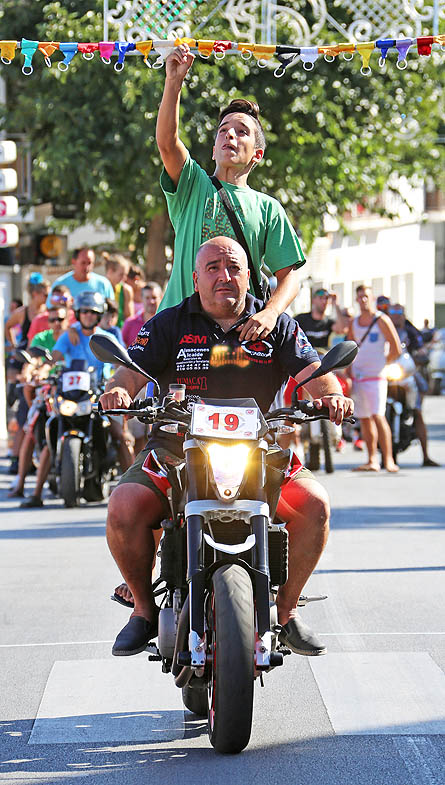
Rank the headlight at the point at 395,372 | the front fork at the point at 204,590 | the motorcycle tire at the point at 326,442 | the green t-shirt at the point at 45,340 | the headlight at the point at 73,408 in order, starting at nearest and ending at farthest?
the front fork at the point at 204,590 < the headlight at the point at 73,408 < the green t-shirt at the point at 45,340 < the motorcycle tire at the point at 326,442 < the headlight at the point at 395,372

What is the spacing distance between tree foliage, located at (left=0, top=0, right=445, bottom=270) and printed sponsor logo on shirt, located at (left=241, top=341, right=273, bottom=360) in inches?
625

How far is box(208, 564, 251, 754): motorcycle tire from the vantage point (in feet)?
16.7

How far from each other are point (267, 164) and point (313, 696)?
18.5 m

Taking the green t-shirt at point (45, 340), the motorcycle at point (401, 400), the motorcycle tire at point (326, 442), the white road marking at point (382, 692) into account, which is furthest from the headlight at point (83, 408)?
the white road marking at point (382, 692)

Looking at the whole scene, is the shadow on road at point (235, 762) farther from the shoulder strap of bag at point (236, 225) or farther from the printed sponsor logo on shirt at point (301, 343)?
the shoulder strap of bag at point (236, 225)

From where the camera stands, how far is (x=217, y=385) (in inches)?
234

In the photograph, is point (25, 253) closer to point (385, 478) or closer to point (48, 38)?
point (48, 38)

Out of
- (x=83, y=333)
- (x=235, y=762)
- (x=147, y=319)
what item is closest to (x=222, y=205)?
A: (x=235, y=762)

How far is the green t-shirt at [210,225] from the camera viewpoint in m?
6.66

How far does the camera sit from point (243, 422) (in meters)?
5.48

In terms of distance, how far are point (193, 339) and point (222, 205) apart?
882 millimetres

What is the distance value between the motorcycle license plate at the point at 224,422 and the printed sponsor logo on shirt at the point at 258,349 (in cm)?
51

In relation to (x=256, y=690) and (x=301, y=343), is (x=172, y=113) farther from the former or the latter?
(x=256, y=690)

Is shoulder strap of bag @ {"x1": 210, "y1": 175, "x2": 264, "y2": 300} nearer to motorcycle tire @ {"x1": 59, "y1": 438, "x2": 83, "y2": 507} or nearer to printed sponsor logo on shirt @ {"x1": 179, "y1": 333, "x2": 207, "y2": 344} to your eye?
printed sponsor logo on shirt @ {"x1": 179, "y1": 333, "x2": 207, "y2": 344}
